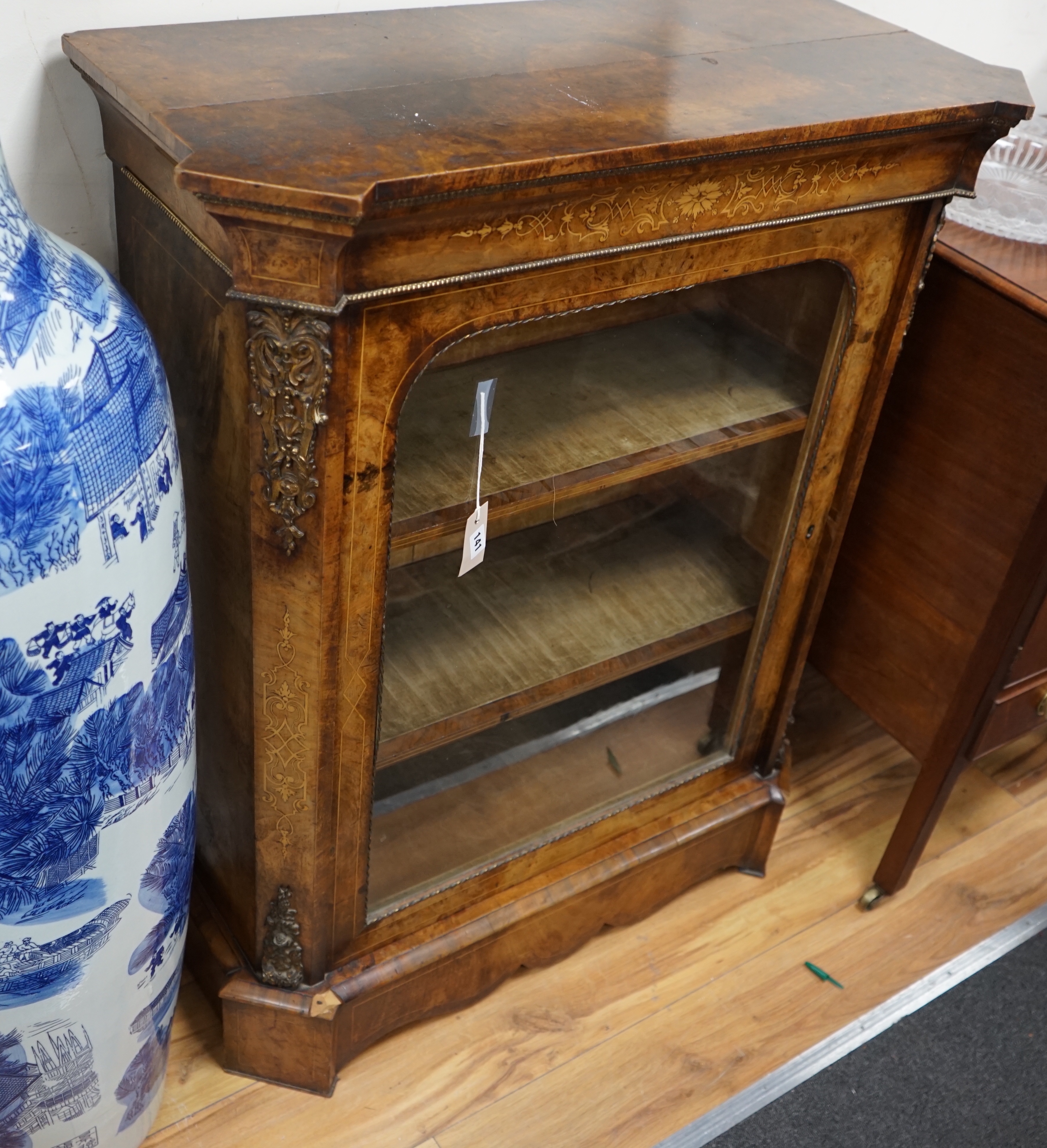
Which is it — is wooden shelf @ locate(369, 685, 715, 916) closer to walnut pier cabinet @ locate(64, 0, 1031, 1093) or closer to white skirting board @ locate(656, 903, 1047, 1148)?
walnut pier cabinet @ locate(64, 0, 1031, 1093)

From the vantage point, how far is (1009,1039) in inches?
50.0

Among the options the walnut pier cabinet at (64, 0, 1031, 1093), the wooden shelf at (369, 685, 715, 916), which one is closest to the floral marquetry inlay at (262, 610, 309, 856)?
the walnut pier cabinet at (64, 0, 1031, 1093)

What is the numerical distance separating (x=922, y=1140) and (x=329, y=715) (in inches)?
28.9

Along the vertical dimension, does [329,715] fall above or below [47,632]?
below

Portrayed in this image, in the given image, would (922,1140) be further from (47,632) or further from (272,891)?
(47,632)

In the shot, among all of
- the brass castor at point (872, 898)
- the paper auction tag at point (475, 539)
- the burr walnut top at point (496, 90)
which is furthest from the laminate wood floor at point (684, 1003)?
the burr walnut top at point (496, 90)

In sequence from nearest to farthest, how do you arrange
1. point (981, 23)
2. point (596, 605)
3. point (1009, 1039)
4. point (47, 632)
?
1. point (47, 632)
2. point (596, 605)
3. point (1009, 1039)
4. point (981, 23)

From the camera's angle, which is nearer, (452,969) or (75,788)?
(75,788)

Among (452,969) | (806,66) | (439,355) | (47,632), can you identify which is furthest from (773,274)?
(452,969)

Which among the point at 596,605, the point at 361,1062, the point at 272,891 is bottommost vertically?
the point at 361,1062

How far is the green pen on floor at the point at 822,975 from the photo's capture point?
1.30 metres

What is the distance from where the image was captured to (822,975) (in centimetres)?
131

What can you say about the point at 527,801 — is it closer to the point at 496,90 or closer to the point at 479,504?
the point at 479,504

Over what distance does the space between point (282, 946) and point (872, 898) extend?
0.69 meters
